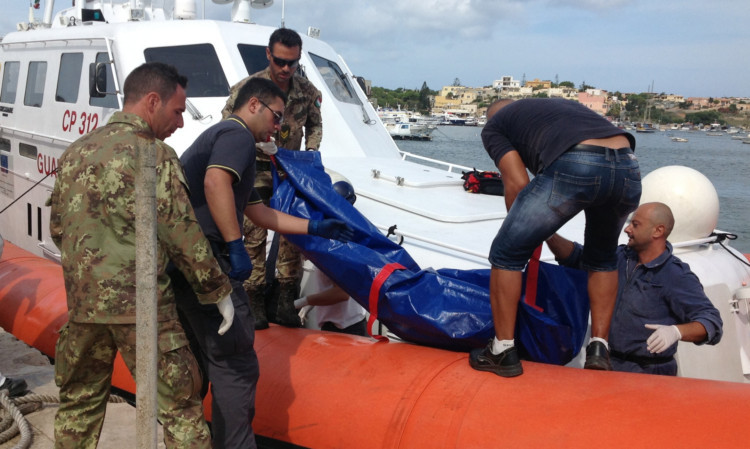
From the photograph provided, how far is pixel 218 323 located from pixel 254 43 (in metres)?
4.04

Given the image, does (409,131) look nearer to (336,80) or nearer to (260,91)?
(336,80)

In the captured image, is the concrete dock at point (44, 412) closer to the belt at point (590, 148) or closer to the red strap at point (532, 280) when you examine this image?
the red strap at point (532, 280)

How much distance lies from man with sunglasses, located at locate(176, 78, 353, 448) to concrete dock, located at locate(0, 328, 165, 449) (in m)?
1.08

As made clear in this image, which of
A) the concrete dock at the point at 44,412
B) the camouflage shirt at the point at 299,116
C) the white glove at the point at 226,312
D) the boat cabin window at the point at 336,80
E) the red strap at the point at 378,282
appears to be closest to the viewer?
the white glove at the point at 226,312

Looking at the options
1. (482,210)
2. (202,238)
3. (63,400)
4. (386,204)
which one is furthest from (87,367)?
(482,210)

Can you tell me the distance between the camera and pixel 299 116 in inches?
193

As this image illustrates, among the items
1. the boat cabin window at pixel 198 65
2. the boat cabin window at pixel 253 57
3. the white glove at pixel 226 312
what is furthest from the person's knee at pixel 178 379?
the boat cabin window at pixel 253 57

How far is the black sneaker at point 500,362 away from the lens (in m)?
3.11

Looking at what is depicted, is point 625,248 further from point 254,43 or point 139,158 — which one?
point 254,43

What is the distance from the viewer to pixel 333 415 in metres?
3.30

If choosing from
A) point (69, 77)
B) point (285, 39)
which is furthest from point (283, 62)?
point (69, 77)

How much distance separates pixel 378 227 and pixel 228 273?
4.72 ft

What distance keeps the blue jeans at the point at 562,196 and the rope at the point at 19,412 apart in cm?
257

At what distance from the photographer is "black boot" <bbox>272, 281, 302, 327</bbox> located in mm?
4176
